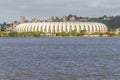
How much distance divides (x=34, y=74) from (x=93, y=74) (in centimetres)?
332

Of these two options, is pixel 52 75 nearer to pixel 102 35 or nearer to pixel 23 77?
pixel 23 77

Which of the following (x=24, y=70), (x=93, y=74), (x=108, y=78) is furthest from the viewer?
(x=24, y=70)

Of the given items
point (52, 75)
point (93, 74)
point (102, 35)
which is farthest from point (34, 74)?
point (102, 35)

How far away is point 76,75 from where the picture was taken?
2802 centimetres

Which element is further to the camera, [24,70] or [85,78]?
[24,70]

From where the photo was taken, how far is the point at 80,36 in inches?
7835

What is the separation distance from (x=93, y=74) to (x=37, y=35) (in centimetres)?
16952

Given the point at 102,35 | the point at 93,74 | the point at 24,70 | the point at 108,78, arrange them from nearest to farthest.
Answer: the point at 108,78 → the point at 93,74 → the point at 24,70 → the point at 102,35

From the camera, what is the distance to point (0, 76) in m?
27.6

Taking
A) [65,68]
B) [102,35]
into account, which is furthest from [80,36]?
[65,68]

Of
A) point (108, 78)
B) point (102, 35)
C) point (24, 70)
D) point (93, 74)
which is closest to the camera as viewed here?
point (108, 78)

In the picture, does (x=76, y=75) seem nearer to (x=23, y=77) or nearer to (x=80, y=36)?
(x=23, y=77)

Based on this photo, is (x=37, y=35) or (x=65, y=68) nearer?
(x=65, y=68)

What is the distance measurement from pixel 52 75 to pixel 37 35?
16975cm
